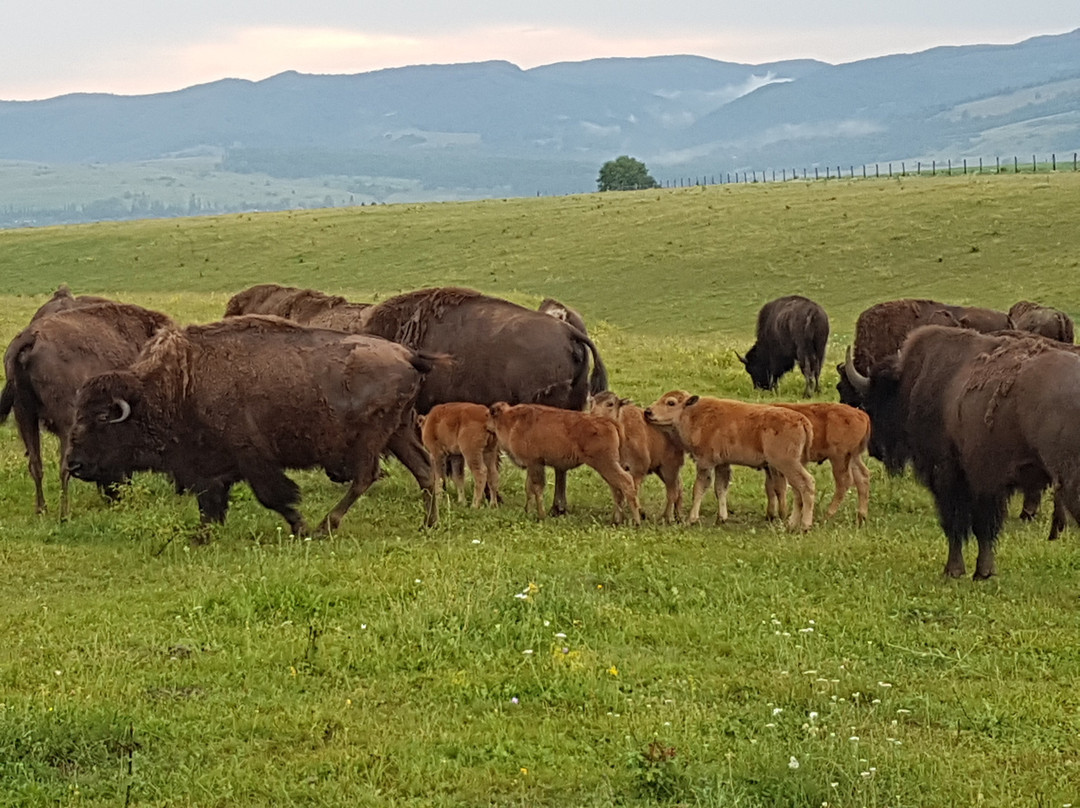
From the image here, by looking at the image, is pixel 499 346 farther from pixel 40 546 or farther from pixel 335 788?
pixel 335 788

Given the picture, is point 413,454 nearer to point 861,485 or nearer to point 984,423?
point 861,485

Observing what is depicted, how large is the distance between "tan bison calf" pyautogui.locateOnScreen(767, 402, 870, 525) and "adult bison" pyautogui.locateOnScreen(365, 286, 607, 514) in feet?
8.47

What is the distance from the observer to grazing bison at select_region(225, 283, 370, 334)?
17375 mm

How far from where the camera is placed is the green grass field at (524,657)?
21.2ft

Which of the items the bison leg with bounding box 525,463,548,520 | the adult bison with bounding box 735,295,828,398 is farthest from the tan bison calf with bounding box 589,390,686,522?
the adult bison with bounding box 735,295,828,398

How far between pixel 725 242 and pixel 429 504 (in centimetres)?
3968

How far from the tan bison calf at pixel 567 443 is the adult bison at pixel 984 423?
108 inches

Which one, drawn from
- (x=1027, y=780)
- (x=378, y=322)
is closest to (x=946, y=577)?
(x=1027, y=780)

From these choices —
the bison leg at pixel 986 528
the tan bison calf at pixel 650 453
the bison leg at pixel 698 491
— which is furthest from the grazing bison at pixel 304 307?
the bison leg at pixel 986 528

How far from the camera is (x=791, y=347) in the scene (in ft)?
83.2

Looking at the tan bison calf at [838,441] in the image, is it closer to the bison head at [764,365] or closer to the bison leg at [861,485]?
the bison leg at [861,485]

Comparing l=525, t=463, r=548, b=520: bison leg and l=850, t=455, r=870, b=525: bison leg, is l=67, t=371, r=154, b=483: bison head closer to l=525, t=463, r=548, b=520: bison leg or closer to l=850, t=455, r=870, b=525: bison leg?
l=525, t=463, r=548, b=520: bison leg

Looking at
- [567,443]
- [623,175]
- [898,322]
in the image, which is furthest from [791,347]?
[623,175]

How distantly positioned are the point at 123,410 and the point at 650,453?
514cm
